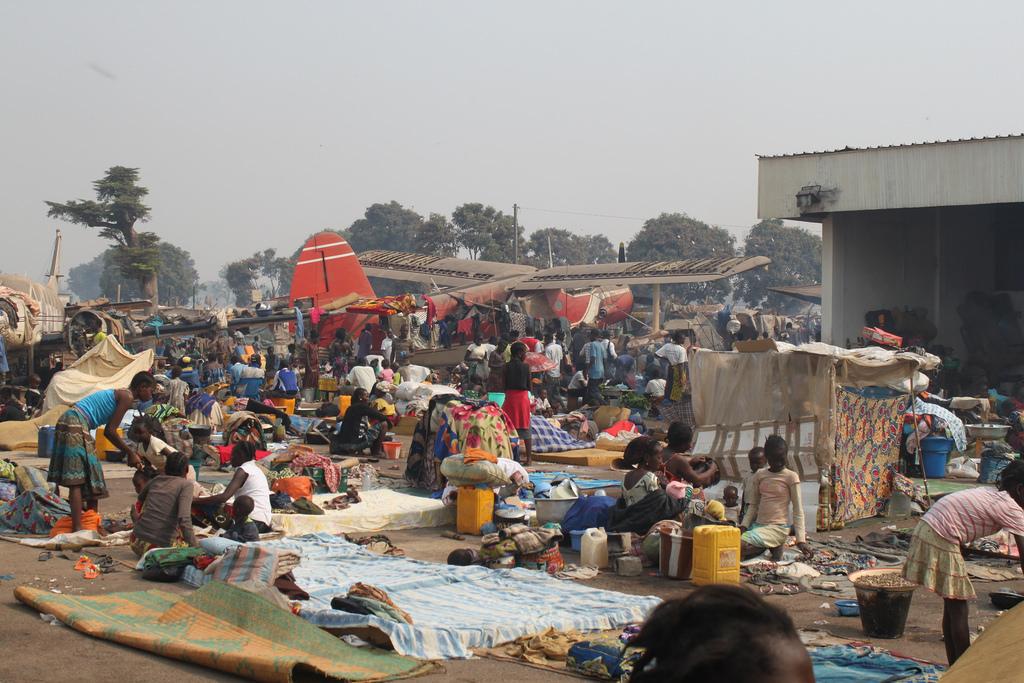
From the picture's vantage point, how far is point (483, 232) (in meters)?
67.1

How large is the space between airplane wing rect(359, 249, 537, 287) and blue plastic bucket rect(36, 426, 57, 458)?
827 inches

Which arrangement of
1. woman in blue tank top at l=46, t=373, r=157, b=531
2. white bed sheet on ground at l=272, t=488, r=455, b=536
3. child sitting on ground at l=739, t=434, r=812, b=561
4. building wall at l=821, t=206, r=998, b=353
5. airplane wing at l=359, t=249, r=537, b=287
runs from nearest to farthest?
child sitting on ground at l=739, t=434, r=812, b=561 < woman in blue tank top at l=46, t=373, r=157, b=531 < white bed sheet on ground at l=272, t=488, r=455, b=536 < building wall at l=821, t=206, r=998, b=353 < airplane wing at l=359, t=249, r=537, b=287

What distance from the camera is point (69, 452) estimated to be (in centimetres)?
958

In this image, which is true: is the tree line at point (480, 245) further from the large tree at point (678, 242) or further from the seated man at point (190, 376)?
the seated man at point (190, 376)

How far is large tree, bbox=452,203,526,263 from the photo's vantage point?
219 feet

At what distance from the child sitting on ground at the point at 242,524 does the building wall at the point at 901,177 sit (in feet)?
48.3

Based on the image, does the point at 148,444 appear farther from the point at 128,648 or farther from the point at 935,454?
the point at 935,454

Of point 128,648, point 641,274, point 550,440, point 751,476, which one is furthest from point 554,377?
point 128,648

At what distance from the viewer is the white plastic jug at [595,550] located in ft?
29.2

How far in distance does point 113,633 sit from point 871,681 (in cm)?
405

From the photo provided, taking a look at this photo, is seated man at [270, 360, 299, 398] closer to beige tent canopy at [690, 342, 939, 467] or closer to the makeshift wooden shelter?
beige tent canopy at [690, 342, 939, 467]

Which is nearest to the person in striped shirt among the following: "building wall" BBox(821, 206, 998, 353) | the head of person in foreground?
the head of person in foreground

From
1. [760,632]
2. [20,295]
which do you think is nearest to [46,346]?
[20,295]

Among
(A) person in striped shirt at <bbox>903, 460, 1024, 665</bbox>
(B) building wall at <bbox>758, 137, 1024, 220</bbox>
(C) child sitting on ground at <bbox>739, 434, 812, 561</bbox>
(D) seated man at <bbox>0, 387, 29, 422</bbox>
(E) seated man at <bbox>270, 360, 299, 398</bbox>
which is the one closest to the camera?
(A) person in striped shirt at <bbox>903, 460, 1024, 665</bbox>
